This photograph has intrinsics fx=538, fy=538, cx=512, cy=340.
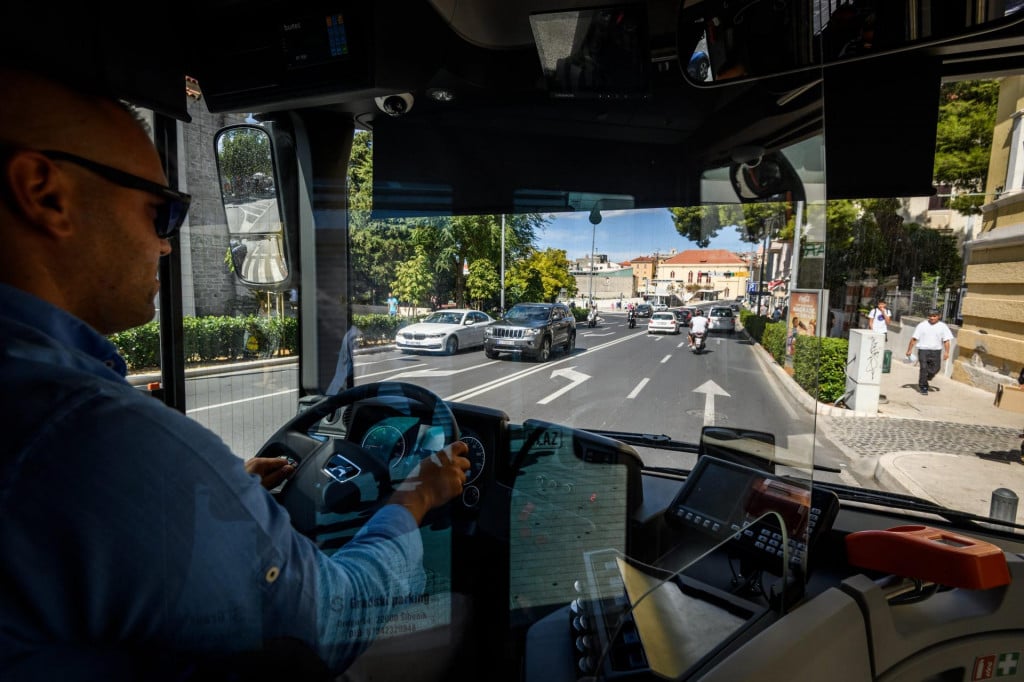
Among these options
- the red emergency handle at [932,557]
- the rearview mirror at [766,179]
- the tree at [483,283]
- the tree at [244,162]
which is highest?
the tree at [244,162]

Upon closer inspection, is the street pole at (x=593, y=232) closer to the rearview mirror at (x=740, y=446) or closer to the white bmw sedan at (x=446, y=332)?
the white bmw sedan at (x=446, y=332)

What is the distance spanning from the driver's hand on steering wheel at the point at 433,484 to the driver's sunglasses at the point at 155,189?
76cm

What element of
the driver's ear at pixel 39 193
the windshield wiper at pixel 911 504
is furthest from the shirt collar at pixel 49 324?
the windshield wiper at pixel 911 504

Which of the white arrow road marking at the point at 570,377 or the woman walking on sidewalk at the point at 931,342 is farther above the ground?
the white arrow road marking at the point at 570,377

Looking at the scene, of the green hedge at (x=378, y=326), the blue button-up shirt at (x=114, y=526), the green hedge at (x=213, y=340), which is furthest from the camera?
the green hedge at (x=213, y=340)

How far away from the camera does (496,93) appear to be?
4.88 feet

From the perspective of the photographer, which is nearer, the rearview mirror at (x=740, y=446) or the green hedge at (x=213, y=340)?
the rearview mirror at (x=740, y=446)

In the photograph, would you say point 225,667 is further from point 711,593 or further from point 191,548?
point 711,593

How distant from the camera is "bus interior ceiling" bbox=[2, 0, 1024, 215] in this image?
1171 mm

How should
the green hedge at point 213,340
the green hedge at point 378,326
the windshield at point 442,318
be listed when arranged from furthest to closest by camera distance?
the green hedge at point 213,340 < the green hedge at point 378,326 < the windshield at point 442,318

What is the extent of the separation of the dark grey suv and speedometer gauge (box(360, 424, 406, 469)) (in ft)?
2.08

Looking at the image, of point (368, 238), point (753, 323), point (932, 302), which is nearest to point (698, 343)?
point (753, 323)

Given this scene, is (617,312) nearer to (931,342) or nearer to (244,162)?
(244,162)

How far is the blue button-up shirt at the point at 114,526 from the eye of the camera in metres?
0.66
